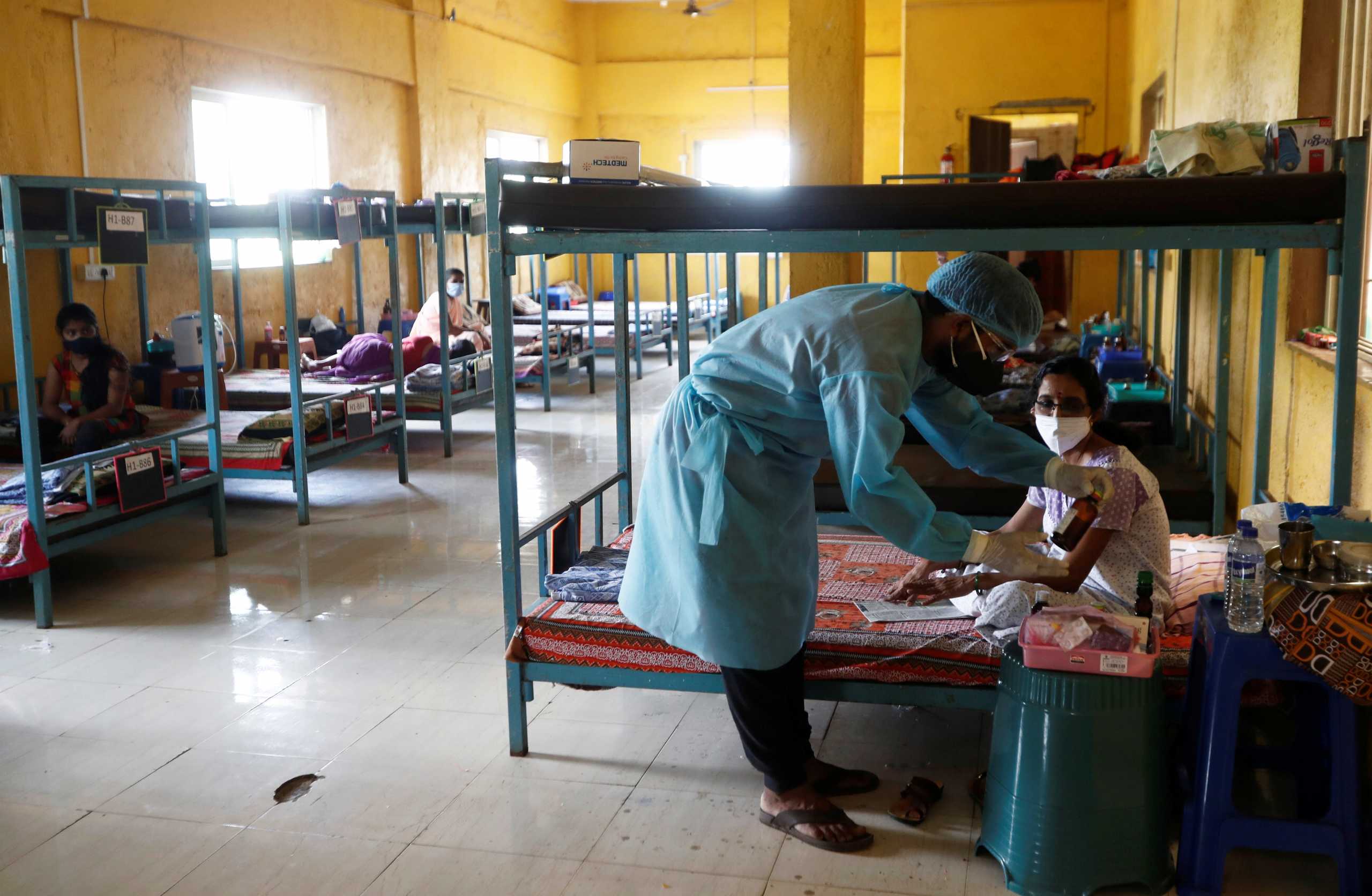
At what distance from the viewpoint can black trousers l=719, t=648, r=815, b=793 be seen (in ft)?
10.9

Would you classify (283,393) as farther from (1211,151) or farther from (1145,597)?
(1145,597)

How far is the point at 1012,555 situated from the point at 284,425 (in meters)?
5.34

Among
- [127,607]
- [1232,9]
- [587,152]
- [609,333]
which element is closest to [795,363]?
[587,152]

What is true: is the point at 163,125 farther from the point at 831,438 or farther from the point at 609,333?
the point at 831,438

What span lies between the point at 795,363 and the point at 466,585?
329cm

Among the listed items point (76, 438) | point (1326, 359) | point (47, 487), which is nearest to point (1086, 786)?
point (1326, 359)

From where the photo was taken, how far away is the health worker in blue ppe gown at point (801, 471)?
2803 mm

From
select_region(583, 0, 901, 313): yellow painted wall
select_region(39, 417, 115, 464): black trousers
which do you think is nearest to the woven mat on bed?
select_region(39, 417, 115, 464): black trousers

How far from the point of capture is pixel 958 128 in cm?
1262

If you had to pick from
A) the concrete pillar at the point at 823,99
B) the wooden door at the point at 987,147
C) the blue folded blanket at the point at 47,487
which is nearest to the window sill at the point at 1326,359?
the concrete pillar at the point at 823,99

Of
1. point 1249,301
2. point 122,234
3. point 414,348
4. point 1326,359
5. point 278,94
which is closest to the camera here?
point 1326,359

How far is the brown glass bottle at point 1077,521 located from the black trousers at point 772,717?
2.58ft

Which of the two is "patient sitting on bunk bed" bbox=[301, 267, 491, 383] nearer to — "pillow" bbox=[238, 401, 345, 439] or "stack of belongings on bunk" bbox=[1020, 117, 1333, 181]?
"pillow" bbox=[238, 401, 345, 439]

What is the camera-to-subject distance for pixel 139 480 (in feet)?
18.5
